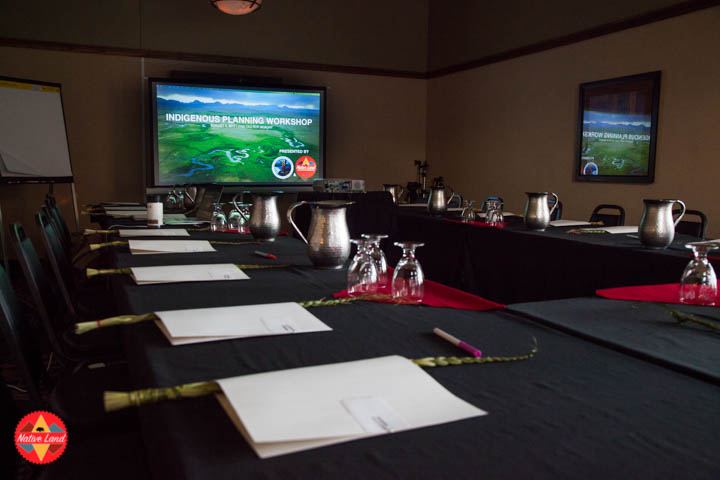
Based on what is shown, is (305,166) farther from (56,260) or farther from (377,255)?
A: (377,255)

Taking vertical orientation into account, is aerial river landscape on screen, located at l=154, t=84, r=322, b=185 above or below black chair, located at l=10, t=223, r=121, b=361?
above

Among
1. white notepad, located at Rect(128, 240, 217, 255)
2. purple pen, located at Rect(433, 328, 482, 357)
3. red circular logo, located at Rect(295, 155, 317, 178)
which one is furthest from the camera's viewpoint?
red circular logo, located at Rect(295, 155, 317, 178)

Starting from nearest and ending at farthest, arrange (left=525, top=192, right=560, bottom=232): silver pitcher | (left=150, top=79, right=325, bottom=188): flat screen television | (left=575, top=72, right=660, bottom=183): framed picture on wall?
(left=525, top=192, right=560, bottom=232): silver pitcher → (left=575, top=72, right=660, bottom=183): framed picture on wall → (left=150, top=79, right=325, bottom=188): flat screen television

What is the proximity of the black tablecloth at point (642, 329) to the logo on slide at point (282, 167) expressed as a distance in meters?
Answer: 6.18

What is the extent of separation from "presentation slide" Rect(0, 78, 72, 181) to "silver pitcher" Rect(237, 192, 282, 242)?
4141mm

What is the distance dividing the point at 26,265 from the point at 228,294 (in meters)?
0.78

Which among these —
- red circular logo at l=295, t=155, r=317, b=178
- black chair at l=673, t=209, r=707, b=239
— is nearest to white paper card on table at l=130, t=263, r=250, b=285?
black chair at l=673, t=209, r=707, b=239

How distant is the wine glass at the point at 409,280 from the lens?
1435 millimetres

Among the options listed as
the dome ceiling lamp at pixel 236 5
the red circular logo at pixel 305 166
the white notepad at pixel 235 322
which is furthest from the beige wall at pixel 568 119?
the white notepad at pixel 235 322

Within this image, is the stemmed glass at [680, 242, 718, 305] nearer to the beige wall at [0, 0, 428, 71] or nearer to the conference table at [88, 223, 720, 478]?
the conference table at [88, 223, 720, 478]

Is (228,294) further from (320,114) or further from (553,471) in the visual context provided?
(320,114)

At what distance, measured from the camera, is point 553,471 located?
626mm

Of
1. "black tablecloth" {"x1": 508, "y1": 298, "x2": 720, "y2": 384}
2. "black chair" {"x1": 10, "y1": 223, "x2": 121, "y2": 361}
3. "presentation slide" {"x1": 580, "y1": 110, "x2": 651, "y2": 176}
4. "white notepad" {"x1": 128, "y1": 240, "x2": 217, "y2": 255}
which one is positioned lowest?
"black chair" {"x1": 10, "y1": 223, "x2": 121, "y2": 361}

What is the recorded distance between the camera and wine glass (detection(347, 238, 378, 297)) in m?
1.50
